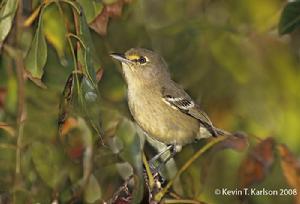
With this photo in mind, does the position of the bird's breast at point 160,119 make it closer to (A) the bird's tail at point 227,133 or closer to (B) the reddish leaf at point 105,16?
(A) the bird's tail at point 227,133

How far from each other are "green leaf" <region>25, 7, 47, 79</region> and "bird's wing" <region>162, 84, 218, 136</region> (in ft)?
3.83

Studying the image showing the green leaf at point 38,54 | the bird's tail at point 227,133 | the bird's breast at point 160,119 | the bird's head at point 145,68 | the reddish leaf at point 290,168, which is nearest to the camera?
the green leaf at point 38,54

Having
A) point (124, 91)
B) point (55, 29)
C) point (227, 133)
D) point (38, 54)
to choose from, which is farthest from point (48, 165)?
point (227, 133)

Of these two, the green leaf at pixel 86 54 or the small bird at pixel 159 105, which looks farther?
the small bird at pixel 159 105

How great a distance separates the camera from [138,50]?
300 cm

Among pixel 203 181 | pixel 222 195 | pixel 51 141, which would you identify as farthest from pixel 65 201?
pixel 222 195

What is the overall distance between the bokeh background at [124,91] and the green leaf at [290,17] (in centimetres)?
34

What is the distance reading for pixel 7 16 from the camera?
6.73 ft

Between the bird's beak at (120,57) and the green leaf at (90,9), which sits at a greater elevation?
the green leaf at (90,9)

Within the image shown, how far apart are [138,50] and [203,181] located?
95 cm

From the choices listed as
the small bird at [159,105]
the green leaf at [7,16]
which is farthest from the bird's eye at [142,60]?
the green leaf at [7,16]

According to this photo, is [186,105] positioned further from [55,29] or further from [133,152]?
[133,152]

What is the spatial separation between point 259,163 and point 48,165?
69 centimetres

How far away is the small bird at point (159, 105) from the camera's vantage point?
2992mm
